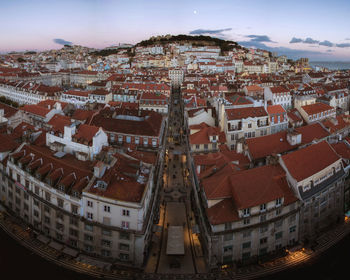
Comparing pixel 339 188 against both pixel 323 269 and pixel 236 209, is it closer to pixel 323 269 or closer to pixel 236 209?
pixel 323 269

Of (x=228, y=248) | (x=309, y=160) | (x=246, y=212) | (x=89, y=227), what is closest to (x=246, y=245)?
(x=228, y=248)

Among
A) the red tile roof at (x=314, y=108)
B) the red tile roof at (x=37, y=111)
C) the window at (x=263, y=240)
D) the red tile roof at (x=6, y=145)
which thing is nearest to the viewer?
the window at (x=263, y=240)

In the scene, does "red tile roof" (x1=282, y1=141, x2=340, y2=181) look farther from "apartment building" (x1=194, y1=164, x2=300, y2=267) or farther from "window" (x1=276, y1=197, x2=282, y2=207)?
"window" (x1=276, y1=197, x2=282, y2=207)

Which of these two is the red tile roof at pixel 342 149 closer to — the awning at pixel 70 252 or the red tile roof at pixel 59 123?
the awning at pixel 70 252

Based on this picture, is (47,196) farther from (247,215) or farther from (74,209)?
(247,215)

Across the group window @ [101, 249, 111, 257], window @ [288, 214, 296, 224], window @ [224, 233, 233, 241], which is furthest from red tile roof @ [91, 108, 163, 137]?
window @ [288, 214, 296, 224]

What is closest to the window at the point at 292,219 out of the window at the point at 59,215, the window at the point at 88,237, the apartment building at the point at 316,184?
the apartment building at the point at 316,184

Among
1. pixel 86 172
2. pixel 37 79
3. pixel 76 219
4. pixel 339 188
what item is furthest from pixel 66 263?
pixel 37 79

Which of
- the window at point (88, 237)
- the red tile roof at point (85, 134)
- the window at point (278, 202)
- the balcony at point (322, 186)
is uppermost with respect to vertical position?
the red tile roof at point (85, 134)
